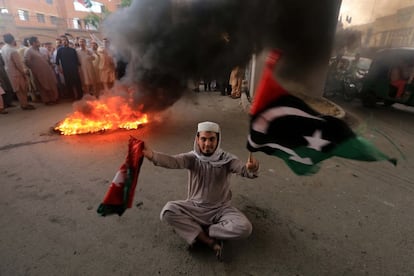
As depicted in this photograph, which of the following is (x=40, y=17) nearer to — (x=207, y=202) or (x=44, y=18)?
(x=44, y=18)

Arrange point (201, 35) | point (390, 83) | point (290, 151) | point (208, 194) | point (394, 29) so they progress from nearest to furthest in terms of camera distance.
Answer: point (290, 151), point (208, 194), point (394, 29), point (201, 35), point (390, 83)

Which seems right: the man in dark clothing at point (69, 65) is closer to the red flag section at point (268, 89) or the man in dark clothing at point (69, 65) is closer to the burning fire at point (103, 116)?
the burning fire at point (103, 116)

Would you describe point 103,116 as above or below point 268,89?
below

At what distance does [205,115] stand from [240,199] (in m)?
4.10

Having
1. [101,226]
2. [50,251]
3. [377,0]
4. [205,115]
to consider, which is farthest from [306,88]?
[50,251]

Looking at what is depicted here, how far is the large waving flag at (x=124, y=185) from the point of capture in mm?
2020

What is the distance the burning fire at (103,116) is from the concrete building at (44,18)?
1651 cm

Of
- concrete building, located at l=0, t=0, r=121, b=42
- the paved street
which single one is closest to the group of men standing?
the paved street

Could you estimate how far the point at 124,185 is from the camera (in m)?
2.04

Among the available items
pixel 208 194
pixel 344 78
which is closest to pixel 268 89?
pixel 208 194

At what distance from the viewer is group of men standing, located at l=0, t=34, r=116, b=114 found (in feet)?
23.5

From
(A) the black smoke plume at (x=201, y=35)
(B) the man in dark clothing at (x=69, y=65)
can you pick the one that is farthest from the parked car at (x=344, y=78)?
(B) the man in dark clothing at (x=69, y=65)

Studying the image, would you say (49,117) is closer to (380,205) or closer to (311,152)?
(311,152)

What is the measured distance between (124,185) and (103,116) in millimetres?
4054
